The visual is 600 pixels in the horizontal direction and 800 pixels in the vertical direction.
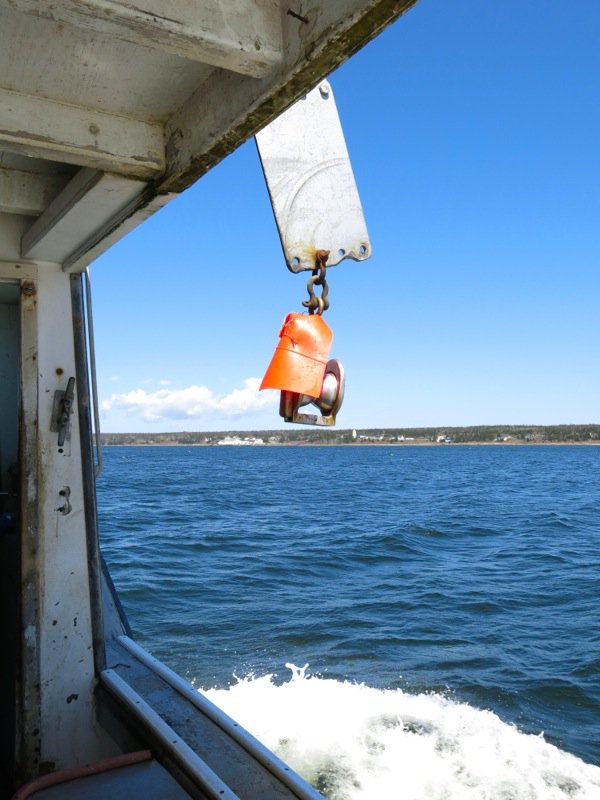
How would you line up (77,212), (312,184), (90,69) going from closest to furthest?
(90,69), (312,184), (77,212)

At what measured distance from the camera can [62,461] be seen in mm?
3344

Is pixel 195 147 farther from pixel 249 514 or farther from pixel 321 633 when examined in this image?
pixel 249 514

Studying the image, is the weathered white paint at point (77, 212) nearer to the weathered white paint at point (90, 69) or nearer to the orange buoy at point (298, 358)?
the weathered white paint at point (90, 69)

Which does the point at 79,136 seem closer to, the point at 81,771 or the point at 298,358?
Answer: the point at 298,358

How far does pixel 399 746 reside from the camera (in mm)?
7230

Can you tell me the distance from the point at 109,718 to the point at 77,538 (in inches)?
34.3

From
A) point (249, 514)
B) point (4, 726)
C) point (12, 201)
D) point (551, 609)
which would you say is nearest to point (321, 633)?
point (551, 609)

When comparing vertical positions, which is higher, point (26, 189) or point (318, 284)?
point (26, 189)

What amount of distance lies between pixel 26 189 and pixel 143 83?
45.7 inches

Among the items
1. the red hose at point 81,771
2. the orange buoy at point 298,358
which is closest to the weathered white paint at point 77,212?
the orange buoy at point 298,358

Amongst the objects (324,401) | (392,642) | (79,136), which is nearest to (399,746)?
(392,642)

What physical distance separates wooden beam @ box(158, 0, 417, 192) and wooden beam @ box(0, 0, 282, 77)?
0.16 feet

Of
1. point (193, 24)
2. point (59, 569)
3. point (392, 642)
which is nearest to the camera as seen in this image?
point (193, 24)

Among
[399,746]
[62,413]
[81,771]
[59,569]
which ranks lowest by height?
[399,746]
